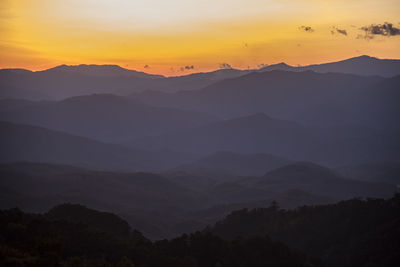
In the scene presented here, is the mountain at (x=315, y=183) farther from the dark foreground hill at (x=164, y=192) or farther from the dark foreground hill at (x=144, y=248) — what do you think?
the dark foreground hill at (x=144, y=248)

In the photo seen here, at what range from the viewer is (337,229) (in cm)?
5284

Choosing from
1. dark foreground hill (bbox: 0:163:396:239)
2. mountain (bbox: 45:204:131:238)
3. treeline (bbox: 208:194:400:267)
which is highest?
mountain (bbox: 45:204:131:238)

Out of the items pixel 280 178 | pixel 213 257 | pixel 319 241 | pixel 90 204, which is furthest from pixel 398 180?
pixel 213 257

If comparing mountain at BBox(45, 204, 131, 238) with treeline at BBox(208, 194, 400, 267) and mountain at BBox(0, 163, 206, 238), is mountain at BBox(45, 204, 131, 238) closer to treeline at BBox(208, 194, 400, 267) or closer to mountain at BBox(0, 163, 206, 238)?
treeline at BBox(208, 194, 400, 267)

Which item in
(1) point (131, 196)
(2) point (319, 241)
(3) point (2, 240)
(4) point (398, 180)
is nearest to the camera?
(3) point (2, 240)

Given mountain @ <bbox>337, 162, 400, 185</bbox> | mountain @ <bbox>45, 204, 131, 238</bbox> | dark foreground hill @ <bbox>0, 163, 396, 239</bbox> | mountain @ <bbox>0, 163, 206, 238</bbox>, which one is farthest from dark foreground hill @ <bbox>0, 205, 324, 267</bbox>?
mountain @ <bbox>337, 162, 400, 185</bbox>

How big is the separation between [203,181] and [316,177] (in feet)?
114

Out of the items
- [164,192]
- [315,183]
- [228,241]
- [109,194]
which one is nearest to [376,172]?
[315,183]

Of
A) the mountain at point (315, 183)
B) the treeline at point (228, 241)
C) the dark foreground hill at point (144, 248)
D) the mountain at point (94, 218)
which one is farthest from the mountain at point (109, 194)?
the dark foreground hill at point (144, 248)

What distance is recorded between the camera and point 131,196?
116 meters

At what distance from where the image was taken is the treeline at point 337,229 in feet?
141

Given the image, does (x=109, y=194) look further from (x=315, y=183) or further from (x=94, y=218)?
(x=94, y=218)

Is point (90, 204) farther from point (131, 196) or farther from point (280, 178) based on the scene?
point (280, 178)

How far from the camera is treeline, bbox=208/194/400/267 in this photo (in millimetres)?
42938
